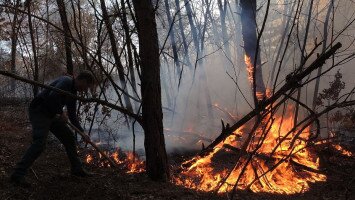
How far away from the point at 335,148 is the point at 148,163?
4.48 metres

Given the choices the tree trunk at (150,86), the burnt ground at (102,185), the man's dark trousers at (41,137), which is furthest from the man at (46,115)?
the tree trunk at (150,86)

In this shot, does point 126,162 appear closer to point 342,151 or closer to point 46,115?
point 46,115

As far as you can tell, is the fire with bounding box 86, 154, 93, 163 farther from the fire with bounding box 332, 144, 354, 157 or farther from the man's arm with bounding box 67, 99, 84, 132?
the fire with bounding box 332, 144, 354, 157

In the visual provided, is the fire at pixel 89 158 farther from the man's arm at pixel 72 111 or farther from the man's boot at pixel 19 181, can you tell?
the man's boot at pixel 19 181

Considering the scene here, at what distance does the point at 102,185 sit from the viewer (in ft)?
16.4

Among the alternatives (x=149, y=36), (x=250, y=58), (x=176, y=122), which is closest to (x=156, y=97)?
(x=149, y=36)

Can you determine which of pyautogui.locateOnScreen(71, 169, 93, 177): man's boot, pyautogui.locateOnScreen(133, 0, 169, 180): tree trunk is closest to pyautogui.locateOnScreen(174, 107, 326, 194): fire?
pyautogui.locateOnScreen(133, 0, 169, 180): tree trunk

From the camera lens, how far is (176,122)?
40.9 feet

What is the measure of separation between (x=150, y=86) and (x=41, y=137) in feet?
5.62

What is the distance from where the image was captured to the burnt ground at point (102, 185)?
461 cm

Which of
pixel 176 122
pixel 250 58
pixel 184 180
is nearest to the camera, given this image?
pixel 184 180

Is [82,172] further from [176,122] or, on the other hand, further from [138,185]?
[176,122]

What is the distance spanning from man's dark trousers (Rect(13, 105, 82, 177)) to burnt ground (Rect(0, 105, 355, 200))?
0.86 ft

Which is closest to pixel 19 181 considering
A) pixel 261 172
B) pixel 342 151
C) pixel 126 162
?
pixel 126 162
